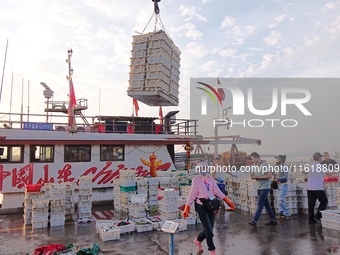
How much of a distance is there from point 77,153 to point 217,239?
30.3 feet

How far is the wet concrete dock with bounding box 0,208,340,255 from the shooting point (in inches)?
295

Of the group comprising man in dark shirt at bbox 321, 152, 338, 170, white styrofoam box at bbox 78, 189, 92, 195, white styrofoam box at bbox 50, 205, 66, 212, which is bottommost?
white styrofoam box at bbox 50, 205, 66, 212

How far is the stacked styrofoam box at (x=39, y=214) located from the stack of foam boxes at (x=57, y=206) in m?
0.23

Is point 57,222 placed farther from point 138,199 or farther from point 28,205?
point 138,199

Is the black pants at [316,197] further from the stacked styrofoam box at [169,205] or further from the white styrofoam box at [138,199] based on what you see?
the white styrofoam box at [138,199]

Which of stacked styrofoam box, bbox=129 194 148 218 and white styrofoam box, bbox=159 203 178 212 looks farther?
stacked styrofoam box, bbox=129 194 148 218

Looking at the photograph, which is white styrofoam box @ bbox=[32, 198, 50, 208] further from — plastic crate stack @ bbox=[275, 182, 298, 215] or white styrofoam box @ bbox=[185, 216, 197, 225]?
plastic crate stack @ bbox=[275, 182, 298, 215]

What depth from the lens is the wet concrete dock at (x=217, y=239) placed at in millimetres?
7500

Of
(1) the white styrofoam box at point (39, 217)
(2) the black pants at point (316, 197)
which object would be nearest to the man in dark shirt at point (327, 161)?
(2) the black pants at point (316, 197)

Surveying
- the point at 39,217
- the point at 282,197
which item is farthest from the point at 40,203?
the point at 282,197

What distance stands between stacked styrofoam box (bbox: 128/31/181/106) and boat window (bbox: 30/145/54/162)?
530 cm

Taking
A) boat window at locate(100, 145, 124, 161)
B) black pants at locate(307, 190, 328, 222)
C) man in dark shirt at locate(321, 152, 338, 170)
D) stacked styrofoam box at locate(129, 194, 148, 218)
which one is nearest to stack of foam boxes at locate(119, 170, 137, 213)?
stacked styrofoam box at locate(129, 194, 148, 218)

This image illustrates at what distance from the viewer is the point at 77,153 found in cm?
1517

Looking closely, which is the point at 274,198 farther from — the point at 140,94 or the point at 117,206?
the point at 140,94
